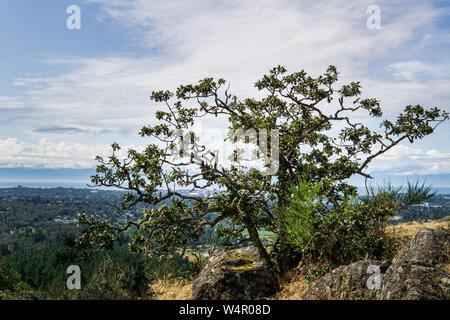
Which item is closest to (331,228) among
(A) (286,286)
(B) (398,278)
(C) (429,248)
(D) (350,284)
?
(A) (286,286)

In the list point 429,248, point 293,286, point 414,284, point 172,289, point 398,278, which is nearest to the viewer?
point 414,284

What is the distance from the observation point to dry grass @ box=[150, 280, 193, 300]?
8.56 m

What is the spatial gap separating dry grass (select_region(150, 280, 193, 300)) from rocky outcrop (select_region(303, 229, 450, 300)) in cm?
344

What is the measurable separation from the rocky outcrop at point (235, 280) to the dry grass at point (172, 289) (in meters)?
0.96

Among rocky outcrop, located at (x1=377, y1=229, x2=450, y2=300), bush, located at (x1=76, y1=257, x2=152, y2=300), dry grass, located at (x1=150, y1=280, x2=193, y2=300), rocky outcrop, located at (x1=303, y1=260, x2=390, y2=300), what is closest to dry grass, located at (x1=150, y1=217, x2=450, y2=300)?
dry grass, located at (x1=150, y1=280, x2=193, y2=300)

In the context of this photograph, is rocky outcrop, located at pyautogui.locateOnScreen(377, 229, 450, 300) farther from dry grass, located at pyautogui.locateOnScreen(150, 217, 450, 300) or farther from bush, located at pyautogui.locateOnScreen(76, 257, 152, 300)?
bush, located at pyautogui.locateOnScreen(76, 257, 152, 300)

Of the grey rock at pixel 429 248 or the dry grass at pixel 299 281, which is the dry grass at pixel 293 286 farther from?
the grey rock at pixel 429 248

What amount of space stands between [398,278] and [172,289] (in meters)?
5.92

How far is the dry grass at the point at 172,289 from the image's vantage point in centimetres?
856

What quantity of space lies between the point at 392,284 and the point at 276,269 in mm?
4698

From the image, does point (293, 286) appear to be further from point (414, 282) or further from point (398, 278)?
point (414, 282)

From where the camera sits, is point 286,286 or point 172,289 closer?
point 286,286

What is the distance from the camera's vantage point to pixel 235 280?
751cm
